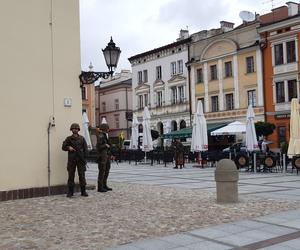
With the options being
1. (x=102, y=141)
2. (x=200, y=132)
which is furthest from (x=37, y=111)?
(x=200, y=132)

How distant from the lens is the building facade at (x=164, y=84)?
43.8 metres

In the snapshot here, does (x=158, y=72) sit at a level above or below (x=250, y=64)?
above

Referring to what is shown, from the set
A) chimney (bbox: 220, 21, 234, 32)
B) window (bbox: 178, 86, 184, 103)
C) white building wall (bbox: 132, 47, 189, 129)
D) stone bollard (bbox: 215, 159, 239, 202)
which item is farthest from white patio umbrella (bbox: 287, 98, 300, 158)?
chimney (bbox: 220, 21, 234, 32)

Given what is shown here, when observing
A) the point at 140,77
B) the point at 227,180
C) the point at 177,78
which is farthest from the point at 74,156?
the point at 140,77

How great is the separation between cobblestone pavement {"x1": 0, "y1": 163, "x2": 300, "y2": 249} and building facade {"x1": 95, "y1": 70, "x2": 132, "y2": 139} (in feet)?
158

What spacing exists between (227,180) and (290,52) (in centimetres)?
2684

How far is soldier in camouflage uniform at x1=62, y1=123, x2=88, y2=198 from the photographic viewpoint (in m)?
11.0

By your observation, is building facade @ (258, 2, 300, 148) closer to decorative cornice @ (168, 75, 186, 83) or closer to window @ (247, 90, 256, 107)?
window @ (247, 90, 256, 107)

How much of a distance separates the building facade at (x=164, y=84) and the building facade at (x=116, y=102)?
9876mm

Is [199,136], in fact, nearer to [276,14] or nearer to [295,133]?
[295,133]

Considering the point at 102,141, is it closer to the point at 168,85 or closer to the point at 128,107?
the point at 168,85

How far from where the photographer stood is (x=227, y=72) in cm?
3947

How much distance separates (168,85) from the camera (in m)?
45.6

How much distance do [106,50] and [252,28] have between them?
→ 26648 millimetres
